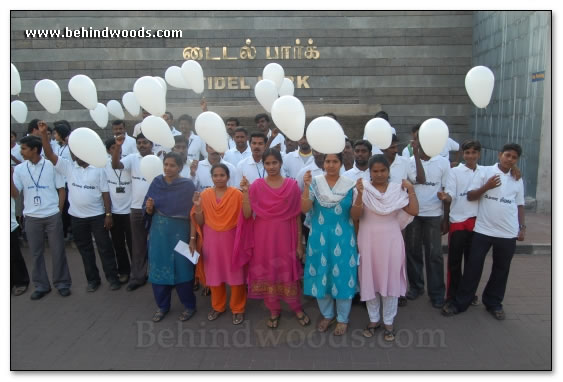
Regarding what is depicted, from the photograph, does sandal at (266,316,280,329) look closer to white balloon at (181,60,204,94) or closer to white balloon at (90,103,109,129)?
white balloon at (181,60,204,94)

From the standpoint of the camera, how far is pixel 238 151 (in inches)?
197

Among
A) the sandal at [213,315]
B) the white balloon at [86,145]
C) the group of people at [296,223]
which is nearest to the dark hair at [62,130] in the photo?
the group of people at [296,223]

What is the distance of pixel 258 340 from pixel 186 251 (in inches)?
37.2

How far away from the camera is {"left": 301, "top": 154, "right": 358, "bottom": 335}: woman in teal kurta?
131 inches

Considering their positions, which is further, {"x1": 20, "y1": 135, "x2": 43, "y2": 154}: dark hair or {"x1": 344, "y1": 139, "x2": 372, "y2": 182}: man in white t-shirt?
{"x1": 20, "y1": 135, "x2": 43, "y2": 154}: dark hair

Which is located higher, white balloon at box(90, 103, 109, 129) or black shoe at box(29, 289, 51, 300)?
white balloon at box(90, 103, 109, 129)

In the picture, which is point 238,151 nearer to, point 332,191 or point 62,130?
point 332,191

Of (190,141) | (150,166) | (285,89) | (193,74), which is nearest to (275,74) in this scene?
(285,89)

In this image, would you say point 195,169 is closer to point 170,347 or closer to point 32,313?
point 170,347

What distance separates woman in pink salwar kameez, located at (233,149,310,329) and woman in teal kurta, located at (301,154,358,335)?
16 centimetres

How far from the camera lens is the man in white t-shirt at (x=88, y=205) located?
14.3 ft

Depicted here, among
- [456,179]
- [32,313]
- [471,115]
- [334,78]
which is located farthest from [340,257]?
[471,115]

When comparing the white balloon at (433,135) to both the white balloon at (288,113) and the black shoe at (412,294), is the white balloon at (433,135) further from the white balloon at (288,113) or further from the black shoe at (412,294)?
the black shoe at (412,294)

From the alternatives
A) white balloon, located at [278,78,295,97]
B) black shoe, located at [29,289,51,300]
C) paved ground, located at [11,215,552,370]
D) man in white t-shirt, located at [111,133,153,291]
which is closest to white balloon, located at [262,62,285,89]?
white balloon, located at [278,78,295,97]
